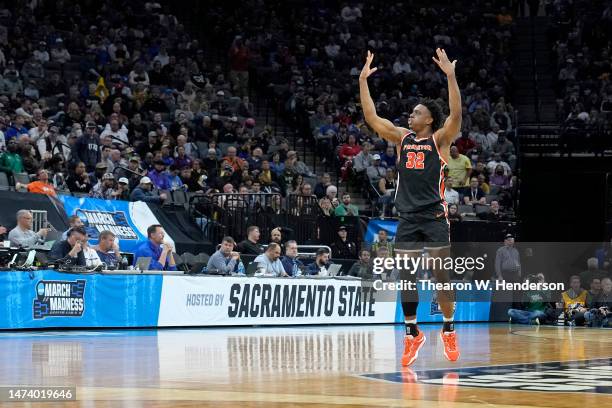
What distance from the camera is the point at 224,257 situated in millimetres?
18891

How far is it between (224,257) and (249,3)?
1560 centimetres

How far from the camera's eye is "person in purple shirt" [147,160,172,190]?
72.4ft

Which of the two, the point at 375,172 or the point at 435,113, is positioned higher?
the point at 375,172

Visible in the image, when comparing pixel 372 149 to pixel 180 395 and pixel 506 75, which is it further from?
pixel 180 395

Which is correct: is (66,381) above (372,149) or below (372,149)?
below

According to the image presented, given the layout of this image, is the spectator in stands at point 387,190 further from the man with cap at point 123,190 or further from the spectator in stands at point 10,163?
the spectator in stands at point 10,163

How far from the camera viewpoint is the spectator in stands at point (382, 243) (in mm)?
22438

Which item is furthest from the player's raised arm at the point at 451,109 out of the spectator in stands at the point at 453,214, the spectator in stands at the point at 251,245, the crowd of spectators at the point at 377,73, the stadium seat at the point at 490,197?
the stadium seat at the point at 490,197

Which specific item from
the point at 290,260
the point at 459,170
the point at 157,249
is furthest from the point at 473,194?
the point at 157,249

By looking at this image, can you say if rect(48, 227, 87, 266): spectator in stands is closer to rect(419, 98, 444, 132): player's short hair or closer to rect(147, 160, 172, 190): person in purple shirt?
rect(147, 160, 172, 190): person in purple shirt

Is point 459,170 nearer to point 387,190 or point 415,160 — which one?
point 387,190

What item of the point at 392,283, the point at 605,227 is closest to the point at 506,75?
the point at 605,227

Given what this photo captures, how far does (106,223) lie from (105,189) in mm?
1005

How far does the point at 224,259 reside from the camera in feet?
61.9
